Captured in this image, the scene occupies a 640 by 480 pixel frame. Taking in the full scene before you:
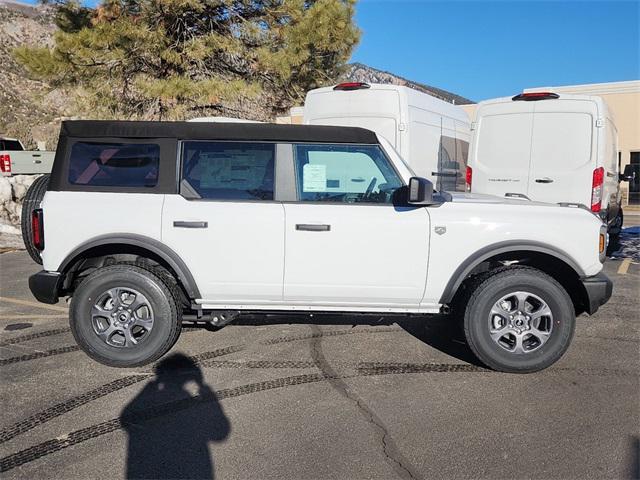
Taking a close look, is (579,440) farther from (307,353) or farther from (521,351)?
(307,353)

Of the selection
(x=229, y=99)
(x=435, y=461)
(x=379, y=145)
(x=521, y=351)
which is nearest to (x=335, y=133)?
(x=379, y=145)

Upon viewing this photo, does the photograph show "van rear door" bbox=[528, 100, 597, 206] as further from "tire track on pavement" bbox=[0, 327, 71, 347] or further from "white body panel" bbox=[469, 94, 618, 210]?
"tire track on pavement" bbox=[0, 327, 71, 347]

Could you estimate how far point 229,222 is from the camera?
4.02 m

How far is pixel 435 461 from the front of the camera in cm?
286

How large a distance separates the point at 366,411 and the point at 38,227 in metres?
2.85

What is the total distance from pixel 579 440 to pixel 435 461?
3.00ft

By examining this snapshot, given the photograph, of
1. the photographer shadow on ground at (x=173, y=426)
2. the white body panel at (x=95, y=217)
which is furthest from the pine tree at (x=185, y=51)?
the photographer shadow on ground at (x=173, y=426)

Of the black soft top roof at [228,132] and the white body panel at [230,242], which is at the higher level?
the black soft top roof at [228,132]

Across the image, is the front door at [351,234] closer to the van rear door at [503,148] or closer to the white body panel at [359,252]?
the white body panel at [359,252]

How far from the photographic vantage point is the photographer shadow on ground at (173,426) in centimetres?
279

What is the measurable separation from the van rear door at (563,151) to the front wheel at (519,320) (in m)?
3.66

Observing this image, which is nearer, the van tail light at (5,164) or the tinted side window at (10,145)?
the van tail light at (5,164)

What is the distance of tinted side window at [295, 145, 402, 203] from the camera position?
4.12 m

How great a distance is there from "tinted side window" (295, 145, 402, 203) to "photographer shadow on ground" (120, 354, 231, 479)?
166cm
